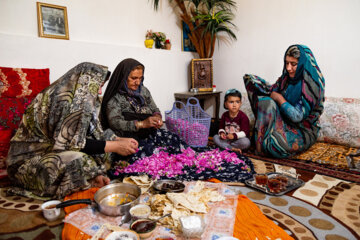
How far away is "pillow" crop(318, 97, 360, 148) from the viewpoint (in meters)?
2.63

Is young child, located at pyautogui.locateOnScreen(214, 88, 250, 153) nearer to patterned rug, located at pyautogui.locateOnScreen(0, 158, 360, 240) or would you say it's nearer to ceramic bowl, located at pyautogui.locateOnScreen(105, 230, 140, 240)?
patterned rug, located at pyautogui.locateOnScreen(0, 158, 360, 240)

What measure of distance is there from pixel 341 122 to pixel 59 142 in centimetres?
289

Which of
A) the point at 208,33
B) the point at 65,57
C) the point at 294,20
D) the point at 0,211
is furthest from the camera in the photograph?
the point at 208,33

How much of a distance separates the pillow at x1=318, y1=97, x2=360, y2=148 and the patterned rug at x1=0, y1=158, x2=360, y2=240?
1.03m

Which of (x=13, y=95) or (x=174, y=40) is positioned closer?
(x=13, y=95)

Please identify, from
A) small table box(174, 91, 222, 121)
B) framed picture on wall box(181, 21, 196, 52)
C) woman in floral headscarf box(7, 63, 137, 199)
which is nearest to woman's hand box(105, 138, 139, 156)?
woman in floral headscarf box(7, 63, 137, 199)

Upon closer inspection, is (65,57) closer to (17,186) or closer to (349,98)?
(17,186)

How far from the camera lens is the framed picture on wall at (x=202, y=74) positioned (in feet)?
12.7

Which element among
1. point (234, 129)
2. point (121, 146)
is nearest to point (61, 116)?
point (121, 146)

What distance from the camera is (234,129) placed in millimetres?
2738

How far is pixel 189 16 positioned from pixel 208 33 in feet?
1.46

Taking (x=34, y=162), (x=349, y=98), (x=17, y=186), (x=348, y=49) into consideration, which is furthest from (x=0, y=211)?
(x=348, y=49)

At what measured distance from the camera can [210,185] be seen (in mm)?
1741

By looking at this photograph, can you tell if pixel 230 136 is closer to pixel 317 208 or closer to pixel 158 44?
pixel 317 208
